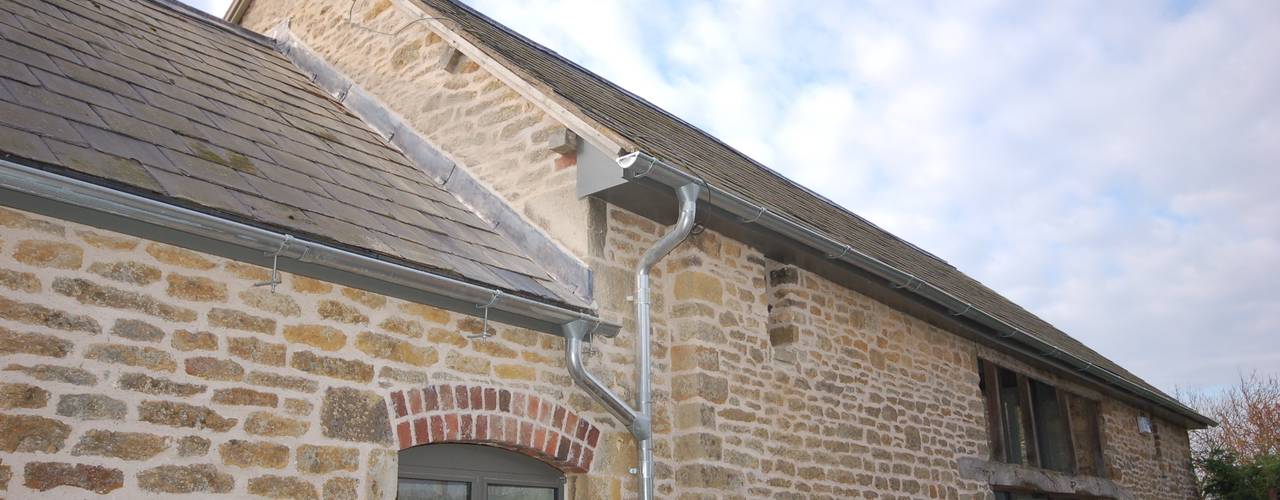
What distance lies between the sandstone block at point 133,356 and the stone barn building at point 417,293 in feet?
0.03

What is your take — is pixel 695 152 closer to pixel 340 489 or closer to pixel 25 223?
pixel 340 489

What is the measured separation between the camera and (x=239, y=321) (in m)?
4.39

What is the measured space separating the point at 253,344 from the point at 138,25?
3448 mm

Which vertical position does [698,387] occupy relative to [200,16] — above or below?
below

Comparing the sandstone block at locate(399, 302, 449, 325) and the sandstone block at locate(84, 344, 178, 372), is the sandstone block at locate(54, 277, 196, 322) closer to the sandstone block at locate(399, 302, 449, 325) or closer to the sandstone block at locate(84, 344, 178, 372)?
the sandstone block at locate(84, 344, 178, 372)

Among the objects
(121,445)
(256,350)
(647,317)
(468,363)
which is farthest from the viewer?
(647,317)

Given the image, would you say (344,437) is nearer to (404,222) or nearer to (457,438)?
(457,438)

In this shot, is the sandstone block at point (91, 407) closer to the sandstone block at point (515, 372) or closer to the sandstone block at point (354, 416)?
the sandstone block at point (354, 416)

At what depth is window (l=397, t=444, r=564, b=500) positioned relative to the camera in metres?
5.07

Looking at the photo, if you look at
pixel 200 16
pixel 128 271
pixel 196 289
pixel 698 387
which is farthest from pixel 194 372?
pixel 200 16

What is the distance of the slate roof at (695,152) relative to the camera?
693 cm

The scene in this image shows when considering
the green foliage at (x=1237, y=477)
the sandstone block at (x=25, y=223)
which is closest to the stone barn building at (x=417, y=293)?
the sandstone block at (x=25, y=223)

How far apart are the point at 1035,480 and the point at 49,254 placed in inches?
332

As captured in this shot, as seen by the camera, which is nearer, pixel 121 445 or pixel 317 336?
pixel 121 445
